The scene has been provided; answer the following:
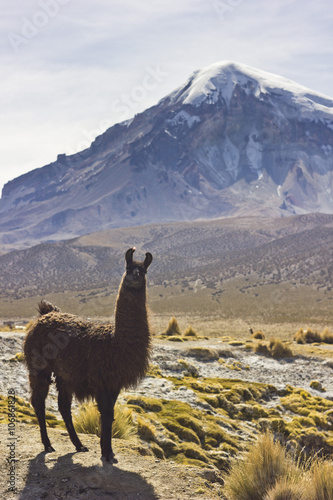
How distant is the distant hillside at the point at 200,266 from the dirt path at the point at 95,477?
61.7 m

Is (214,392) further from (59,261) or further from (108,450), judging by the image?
(59,261)

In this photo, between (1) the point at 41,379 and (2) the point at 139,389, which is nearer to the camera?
(1) the point at 41,379

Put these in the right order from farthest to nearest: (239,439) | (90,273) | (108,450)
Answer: (90,273) < (239,439) < (108,450)

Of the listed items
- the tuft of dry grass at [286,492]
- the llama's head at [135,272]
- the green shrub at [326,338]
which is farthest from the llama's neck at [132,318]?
the green shrub at [326,338]

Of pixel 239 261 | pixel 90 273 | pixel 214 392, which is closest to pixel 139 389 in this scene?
pixel 214 392

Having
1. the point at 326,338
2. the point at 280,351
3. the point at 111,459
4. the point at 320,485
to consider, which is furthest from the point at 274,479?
the point at 326,338

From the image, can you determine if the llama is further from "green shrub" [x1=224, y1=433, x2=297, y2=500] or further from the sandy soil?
"green shrub" [x1=224, y1=433, x2=297, y2=500]

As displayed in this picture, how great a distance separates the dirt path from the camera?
21.2ft

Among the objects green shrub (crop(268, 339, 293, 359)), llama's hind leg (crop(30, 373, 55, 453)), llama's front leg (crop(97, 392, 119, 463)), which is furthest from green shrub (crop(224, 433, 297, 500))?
green shrub (crop(268, 339, 293, 359))

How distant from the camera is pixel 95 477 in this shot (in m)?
6.90

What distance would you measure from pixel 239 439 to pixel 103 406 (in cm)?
559

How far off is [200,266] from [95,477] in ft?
396

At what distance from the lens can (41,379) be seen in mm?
8172

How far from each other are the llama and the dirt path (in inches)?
12.1
